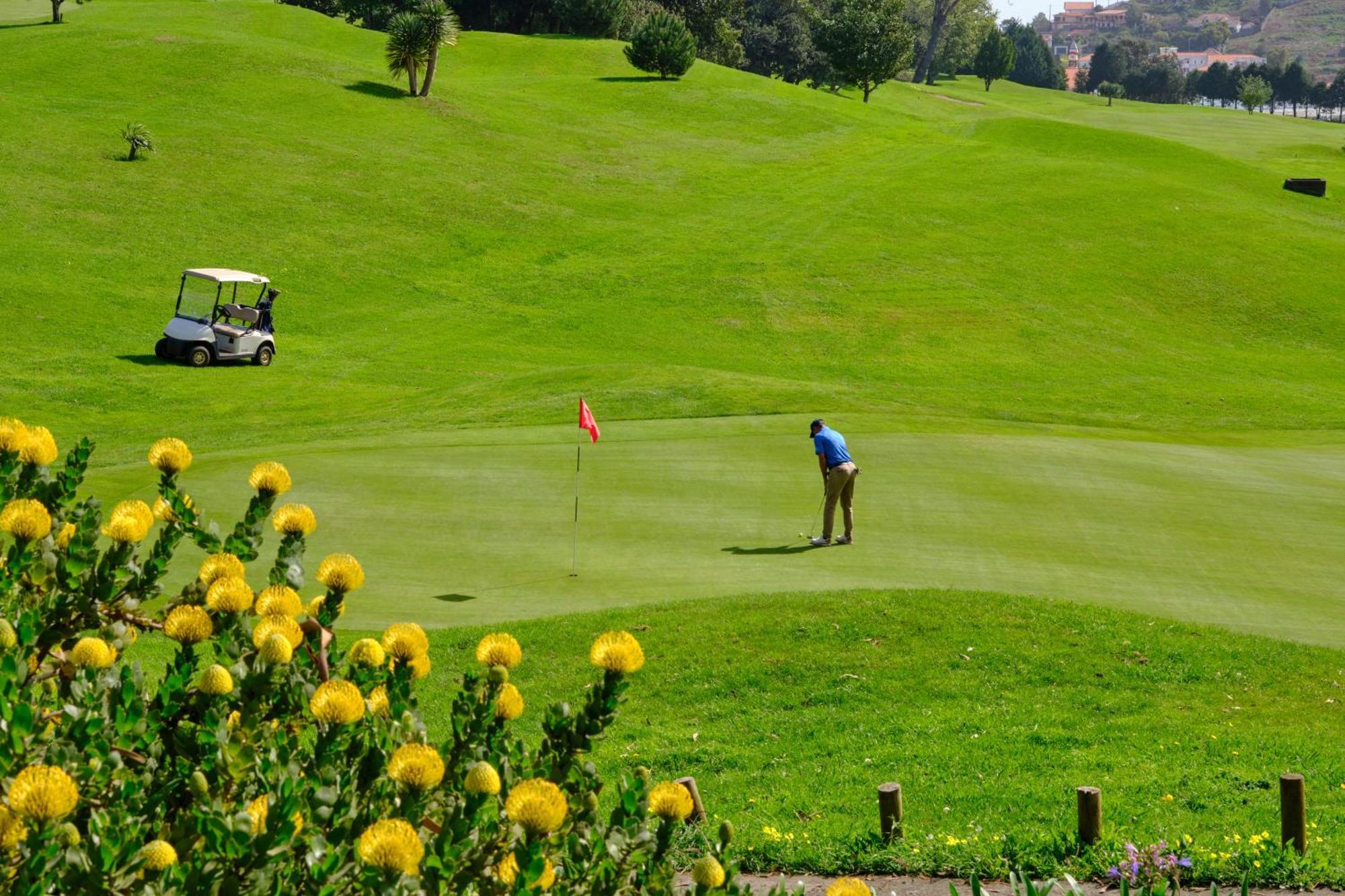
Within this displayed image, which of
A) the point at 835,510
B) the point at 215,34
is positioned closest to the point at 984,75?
the point at 215,34

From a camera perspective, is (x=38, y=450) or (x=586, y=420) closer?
(x=38, y=450)

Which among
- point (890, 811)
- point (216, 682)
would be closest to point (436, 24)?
point (890, 811)

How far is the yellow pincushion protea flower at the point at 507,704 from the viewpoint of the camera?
362cm

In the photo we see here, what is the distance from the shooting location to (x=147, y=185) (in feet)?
164

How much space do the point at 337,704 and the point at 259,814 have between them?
320 millimetres

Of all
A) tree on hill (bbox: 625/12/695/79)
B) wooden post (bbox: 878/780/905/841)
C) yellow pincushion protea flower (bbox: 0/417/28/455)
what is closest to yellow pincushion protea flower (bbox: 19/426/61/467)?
yellow pincushion protea flower (bbox: 0/417/28/455)

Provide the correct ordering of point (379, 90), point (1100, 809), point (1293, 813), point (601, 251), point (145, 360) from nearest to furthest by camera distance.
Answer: point (1293, 813) < point (1100, 809) < point (145, 360) < point (601, 251) < point (379, 90)

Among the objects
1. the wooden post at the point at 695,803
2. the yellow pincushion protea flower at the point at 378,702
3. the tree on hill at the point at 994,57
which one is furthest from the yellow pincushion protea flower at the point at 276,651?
the tree on hill at the point at 994,57

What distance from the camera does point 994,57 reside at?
161125 mm

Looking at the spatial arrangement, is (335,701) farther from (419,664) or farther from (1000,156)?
(1000,156)

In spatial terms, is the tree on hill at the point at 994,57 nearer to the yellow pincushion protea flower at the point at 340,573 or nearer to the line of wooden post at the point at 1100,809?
the line of wooden post at the point at 1100,809

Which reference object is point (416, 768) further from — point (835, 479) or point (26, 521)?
point (835, 479)

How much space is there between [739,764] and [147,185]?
45531 millimetres

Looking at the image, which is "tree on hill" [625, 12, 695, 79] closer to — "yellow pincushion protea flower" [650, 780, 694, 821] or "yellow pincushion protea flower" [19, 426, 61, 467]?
"yellow pincushion protea flower" [19, 426, 61, 467]
